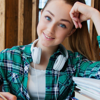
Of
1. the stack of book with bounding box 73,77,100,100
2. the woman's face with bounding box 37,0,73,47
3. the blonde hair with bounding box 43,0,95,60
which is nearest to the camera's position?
the stack of book with bounding box 73,77,100,100

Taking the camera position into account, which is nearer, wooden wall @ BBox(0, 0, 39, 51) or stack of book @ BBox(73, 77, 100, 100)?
stack of book @ BBox(73, 77, 100, 100)

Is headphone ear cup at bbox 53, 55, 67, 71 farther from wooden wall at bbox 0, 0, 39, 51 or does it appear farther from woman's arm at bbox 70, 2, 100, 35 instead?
wooden wall at bbox 0, 0, 39, 51

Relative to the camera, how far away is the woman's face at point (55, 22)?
3.02 feet

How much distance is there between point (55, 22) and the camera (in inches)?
36.5

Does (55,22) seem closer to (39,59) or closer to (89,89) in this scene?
(39,59)

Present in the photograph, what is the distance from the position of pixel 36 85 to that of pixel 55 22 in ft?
1.70

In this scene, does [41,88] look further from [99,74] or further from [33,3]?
[33,3]

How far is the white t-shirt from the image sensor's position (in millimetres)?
992

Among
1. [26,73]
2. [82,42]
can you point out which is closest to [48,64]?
[26,73]

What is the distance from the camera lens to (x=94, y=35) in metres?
2.07

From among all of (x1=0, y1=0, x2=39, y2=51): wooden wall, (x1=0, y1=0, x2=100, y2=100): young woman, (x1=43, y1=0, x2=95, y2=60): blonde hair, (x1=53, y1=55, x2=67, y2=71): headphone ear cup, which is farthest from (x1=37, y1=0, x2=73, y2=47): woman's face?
(x1=0, y1=0, x2=39, y2=51): wooden wall

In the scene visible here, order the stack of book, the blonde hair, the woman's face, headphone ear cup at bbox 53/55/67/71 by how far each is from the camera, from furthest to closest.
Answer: the blonde hair < headphone ear cup at bbox 53/55/67/71 < the woman's face < the stack of book

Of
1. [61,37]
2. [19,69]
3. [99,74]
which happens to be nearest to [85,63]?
[99,74]

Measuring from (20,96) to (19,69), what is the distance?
212mm
